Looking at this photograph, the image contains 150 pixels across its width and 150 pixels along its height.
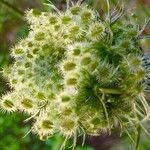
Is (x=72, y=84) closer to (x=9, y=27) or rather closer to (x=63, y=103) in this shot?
(x=63, y=103)

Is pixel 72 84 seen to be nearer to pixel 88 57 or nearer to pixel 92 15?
pixel 88 57

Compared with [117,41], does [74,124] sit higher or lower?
lower

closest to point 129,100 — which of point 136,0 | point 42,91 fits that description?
point 42,91

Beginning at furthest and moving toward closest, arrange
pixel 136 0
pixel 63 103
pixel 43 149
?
pixel 43 149
pixel 136 0
pixel 63 103

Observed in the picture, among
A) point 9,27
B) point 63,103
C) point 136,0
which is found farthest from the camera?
point 9,27

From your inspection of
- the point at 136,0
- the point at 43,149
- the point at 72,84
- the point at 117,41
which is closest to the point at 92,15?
the point at 117,41

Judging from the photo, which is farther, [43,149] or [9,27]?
[9,27]

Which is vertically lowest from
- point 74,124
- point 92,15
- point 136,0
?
point 74,124
